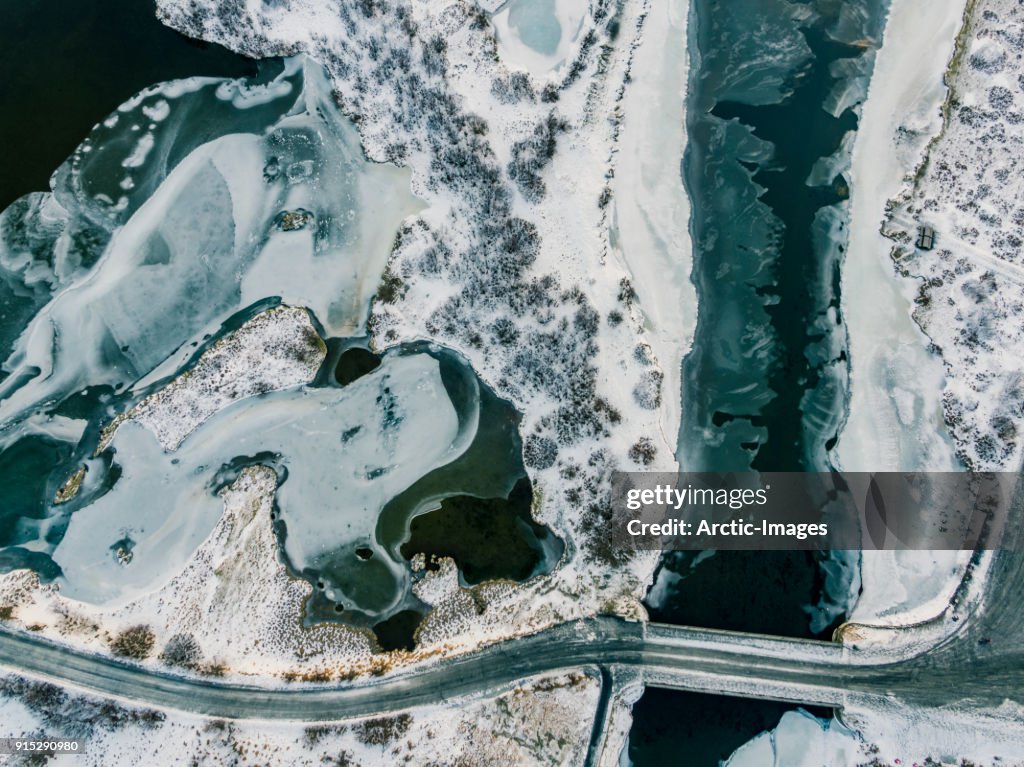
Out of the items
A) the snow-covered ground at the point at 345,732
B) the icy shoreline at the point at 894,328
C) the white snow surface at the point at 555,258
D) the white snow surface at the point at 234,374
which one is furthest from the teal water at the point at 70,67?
the icy shoreline at the point at 894,328

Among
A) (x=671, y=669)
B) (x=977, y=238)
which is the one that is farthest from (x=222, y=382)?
(x=977, y=238)

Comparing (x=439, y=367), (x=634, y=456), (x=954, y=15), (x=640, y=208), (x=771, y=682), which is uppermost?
(x=954, y=15)

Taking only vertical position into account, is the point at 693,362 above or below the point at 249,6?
below

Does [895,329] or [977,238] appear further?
[895,329]

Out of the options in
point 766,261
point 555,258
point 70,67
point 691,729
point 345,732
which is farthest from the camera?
point 70,67

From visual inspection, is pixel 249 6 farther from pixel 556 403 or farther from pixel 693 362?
pixel 693 362

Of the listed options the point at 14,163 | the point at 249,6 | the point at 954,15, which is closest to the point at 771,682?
the point at 954,15

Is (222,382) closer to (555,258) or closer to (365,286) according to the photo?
(365,286)

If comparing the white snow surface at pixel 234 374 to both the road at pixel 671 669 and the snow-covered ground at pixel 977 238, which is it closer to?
the road at pixel 671 669
